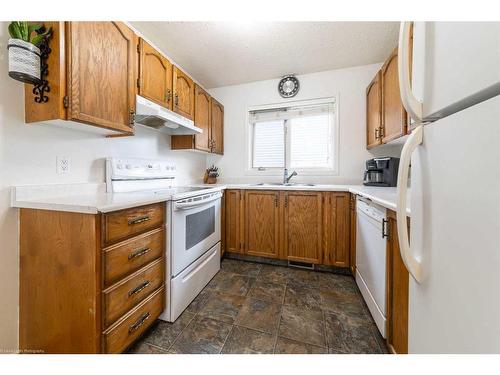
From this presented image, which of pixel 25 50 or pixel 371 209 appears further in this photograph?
pixel 371 209

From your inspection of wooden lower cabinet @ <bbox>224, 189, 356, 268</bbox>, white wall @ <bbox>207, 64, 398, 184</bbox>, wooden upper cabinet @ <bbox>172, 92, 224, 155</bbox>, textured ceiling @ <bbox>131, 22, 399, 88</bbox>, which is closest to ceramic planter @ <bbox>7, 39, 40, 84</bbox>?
textured ceiling @ <bbox>131, 22, 399, 88</bbox>

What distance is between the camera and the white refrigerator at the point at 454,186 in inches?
13.9

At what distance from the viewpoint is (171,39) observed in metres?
1.87

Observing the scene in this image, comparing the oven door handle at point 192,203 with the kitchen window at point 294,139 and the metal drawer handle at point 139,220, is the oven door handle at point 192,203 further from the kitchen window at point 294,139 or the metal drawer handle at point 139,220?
the kitchen window at point 294,139

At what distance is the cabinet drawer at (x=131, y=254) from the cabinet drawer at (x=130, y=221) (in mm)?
41

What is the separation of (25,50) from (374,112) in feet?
8.77

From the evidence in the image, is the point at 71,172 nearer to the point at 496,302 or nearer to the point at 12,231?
the point at 12,231

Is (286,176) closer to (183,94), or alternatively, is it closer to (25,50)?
(183,94)

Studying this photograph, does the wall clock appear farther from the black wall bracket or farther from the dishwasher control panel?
the black wall bracket

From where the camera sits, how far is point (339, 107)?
2480mm

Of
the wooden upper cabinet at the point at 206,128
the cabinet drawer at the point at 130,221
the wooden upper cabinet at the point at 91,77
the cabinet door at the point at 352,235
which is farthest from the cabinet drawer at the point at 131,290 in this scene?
the cabinet door at the point at 352,235

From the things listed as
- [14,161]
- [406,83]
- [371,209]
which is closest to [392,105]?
[371,209]
